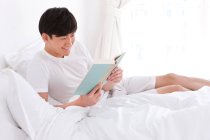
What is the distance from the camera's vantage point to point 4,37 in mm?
1771

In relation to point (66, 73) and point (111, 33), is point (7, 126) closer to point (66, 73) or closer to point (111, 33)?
point (66, 73)

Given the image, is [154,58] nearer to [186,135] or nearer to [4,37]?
[4,37]

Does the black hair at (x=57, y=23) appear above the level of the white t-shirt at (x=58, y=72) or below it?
above

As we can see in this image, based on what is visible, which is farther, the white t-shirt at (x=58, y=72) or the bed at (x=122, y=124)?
the white t-shirt at (x=58, y=72)

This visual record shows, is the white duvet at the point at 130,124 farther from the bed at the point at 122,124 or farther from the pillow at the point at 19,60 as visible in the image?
the pillow at the point at 19,60

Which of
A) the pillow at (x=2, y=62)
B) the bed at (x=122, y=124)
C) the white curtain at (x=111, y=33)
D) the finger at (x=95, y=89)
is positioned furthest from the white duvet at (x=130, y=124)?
the white curtain at (x=111, y=33)

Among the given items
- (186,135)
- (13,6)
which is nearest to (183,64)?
(13,6)

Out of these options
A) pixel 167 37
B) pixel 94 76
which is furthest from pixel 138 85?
pixel 167 37

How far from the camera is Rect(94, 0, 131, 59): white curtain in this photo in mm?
3285

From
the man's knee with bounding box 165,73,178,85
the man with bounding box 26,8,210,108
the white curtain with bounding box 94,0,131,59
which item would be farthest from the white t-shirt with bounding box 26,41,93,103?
the white curtain with bounding box 94,0,131,59

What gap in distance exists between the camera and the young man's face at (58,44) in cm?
175

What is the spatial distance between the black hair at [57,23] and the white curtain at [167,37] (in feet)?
5.67

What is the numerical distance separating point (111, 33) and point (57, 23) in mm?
1643

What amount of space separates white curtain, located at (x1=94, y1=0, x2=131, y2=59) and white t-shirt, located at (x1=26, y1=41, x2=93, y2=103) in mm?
1197
